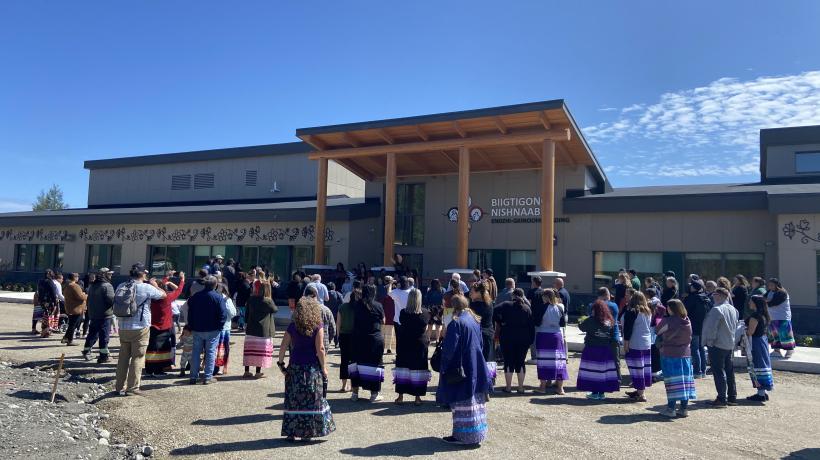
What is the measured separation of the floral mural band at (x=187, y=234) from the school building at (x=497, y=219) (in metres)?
0.07

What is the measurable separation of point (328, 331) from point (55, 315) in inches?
376

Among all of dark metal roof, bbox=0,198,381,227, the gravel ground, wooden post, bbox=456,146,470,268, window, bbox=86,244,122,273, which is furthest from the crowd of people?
window, bbox=86,244,122,273

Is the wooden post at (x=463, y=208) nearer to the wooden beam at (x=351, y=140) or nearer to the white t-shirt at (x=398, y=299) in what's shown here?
Result: the wooden beam at (x=351, y=140)

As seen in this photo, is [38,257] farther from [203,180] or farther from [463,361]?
[463,361]

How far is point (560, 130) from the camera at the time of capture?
1816 centimetres

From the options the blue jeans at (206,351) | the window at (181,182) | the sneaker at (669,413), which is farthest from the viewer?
the window at (181,182)

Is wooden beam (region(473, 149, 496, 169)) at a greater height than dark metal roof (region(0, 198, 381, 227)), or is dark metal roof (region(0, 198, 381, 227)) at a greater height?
wooden beam (region(473, 149, 496, 169))

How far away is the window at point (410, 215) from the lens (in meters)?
24.2

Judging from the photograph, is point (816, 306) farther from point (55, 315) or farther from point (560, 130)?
point (55, 315)

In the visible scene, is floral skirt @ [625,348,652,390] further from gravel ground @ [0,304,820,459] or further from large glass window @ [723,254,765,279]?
large glass window @ [723,254,765,279]

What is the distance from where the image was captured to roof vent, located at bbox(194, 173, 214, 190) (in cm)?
3388

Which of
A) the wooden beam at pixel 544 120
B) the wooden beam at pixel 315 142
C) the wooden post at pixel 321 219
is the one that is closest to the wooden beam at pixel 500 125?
the wooden beam at pixel 544 120

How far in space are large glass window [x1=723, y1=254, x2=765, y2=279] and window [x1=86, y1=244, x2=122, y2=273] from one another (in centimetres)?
2714

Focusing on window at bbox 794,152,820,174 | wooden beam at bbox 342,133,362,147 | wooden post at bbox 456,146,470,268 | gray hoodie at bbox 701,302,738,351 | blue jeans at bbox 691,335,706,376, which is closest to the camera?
gray hoodie at bbox 701,302,738,351
